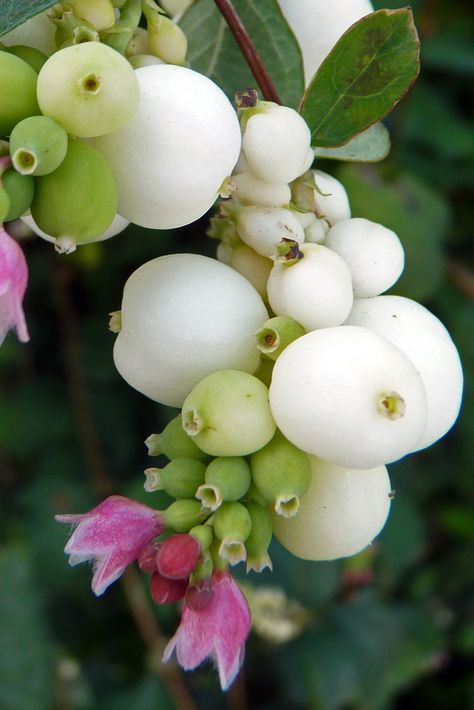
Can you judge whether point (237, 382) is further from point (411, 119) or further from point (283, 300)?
point (411, 119)

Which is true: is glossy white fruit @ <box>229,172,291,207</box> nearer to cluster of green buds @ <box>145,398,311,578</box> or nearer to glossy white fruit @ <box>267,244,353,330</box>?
glossy white fruit @ <box>267,244,353,330</box>

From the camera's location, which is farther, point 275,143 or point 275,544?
point 275,544

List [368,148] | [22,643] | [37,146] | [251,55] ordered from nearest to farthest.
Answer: [37,146] → [251,55] → [368,148] → [22,643]

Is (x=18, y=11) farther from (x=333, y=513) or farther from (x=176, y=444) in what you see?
(x=333, y=513)

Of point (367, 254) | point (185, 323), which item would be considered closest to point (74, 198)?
point (185, 323)

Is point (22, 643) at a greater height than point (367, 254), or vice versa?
point (367, 254)

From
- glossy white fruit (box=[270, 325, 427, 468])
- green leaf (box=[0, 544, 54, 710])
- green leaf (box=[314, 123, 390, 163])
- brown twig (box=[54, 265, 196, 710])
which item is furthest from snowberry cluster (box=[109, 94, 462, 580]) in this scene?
brown twig (box=[54, 265, 196, 710])
